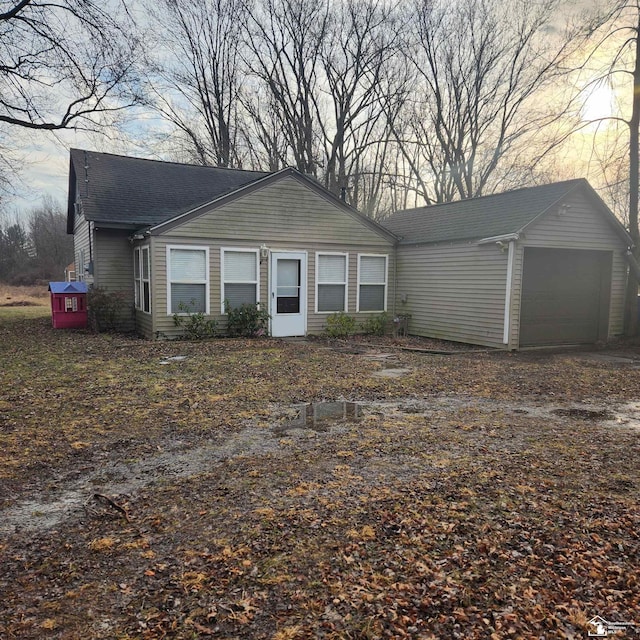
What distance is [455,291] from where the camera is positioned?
1254 cm

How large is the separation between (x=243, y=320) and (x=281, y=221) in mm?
2765

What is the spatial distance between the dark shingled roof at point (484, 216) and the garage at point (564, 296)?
36.6 inches

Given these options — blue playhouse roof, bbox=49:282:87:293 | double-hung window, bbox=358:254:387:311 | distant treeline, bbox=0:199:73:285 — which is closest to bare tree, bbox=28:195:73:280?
distant treeline, bbox=0:199:73:285

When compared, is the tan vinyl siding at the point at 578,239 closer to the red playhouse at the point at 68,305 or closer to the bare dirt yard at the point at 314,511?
the bare dirt yard at the point at 314,511

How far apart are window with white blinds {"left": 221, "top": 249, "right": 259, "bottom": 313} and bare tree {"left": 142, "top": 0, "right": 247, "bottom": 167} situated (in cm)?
1631

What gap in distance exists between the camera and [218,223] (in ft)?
39.3

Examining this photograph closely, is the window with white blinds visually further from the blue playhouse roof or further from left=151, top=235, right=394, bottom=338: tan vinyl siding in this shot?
the blue playhouse roof

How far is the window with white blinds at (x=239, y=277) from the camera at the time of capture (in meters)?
12.3

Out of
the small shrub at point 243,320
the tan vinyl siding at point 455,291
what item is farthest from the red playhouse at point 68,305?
the tan vinyl siding at point 455,291

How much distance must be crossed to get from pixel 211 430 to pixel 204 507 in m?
1.78

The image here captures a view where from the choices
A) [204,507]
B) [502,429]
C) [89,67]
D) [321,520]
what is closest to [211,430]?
[204,507]

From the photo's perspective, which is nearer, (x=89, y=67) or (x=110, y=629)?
(x=110, y=629)

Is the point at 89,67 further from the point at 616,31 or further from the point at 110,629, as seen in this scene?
the point at 110,629

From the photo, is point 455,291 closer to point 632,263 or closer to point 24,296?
point 632,263
